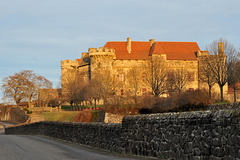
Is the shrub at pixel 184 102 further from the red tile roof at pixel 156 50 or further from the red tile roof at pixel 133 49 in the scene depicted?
the red tile roof at pixel 156 50

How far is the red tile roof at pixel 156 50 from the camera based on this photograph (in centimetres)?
8719

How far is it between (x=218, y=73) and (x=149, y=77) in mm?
18510

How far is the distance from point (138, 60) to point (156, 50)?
533 centimetres

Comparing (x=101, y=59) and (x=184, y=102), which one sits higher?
(x=101, y=59)

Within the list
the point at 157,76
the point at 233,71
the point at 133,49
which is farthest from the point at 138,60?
the point at 233,71

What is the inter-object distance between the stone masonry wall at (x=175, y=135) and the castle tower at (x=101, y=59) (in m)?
65.3

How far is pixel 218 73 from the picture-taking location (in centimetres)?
5731

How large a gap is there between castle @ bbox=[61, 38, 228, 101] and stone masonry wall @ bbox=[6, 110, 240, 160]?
61212 millimetres

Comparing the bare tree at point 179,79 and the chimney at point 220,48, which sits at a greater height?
the chimney at point 220,48

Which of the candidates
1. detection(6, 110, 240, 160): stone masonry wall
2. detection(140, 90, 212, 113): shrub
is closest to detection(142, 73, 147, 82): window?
detection(140, 90, 212, 113): shrub

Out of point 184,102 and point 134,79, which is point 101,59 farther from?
point 184,102

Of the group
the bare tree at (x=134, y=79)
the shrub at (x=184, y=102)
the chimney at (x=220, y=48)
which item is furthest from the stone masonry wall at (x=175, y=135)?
the bare tree at (x=134, y=79)

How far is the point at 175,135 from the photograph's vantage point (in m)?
11.9

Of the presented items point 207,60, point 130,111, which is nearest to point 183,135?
point 130,111
